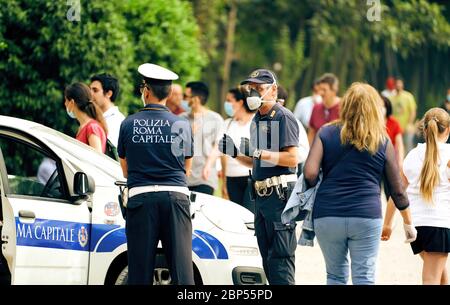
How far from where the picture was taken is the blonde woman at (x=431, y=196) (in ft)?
28.0

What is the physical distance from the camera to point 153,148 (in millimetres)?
7746

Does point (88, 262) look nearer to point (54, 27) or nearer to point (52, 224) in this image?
point (52, 224)

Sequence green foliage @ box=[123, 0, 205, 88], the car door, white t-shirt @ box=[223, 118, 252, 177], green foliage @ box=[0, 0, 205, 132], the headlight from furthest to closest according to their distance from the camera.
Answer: green foliage @ box=[123, 0, 205, 88], green foliage @ box=[0, 0, 205, 132], white t-shirt @ box=[223, 118, 252, 177], the headlight, the car door

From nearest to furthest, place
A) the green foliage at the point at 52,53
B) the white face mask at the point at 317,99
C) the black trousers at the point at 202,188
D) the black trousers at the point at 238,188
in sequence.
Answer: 1. the black trousers at the point at 238,188
2. the black trousers at the point at 202,188
3. the green foliage at the point at 52,53
4. the white face mask at the point at 317,99

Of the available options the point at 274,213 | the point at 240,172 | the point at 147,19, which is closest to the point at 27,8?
the point at 147,19

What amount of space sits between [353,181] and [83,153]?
2091mm

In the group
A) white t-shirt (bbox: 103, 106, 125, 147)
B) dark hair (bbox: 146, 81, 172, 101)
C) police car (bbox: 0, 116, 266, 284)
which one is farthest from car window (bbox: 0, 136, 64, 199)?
dark hair (bbox: 146, 81, 172, 101)

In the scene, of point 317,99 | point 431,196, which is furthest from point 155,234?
point 317,99

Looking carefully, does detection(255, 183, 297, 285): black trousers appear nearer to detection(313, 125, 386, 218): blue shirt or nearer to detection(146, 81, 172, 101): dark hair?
detection(313, 125, 386, 218): blue shirt

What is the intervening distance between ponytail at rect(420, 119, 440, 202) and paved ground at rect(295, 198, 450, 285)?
6.93 ft

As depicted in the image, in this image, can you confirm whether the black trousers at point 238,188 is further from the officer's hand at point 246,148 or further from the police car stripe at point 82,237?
the police car stripe at point 82,237

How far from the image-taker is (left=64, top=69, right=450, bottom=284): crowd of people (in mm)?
7734

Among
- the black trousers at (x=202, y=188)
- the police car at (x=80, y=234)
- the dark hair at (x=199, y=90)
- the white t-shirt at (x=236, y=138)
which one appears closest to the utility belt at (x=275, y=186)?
the police car at (x=80, y=234)

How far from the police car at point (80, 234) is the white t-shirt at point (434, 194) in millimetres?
1232
